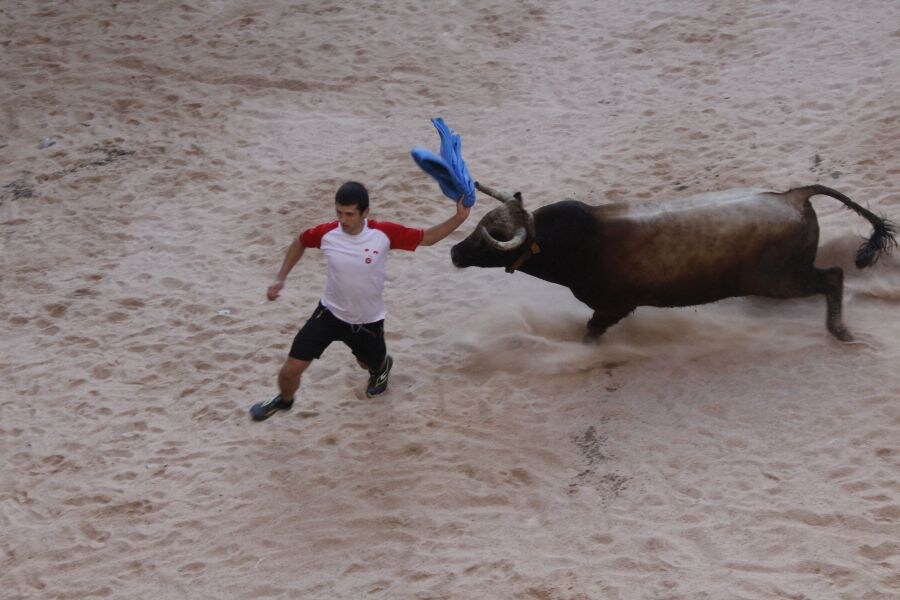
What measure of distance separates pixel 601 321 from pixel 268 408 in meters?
2.47

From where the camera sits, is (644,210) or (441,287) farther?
(441,287)

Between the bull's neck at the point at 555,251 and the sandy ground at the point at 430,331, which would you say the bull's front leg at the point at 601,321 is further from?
the bull's neck at the point at 555,251

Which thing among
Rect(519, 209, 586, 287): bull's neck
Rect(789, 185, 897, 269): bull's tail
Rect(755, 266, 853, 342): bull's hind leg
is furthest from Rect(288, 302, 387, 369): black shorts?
Rect(789, 185, 897, 269): bull's tail

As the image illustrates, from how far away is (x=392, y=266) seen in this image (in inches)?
376

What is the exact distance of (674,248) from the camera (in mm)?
7480

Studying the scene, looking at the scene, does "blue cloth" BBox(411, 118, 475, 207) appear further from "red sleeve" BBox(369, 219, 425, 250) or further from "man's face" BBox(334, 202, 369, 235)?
"man's face" BBox(334, 202, 369, 235)

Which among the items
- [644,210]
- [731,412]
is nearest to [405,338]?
[644,210]

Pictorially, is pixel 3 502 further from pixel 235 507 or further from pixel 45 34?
pixel 45 34

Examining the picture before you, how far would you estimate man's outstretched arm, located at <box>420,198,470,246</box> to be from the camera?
255 inches

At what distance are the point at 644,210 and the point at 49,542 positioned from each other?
4.54 meters

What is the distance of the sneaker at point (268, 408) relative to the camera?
23.7ft

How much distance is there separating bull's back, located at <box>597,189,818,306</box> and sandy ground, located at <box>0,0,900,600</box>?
0.53 m

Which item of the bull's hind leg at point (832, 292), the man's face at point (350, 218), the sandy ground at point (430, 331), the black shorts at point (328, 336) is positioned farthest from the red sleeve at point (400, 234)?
the bull's hind leg at point (832, 292)

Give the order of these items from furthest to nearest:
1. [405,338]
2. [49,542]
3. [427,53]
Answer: [427,53]
[405,338]
[49,542]
